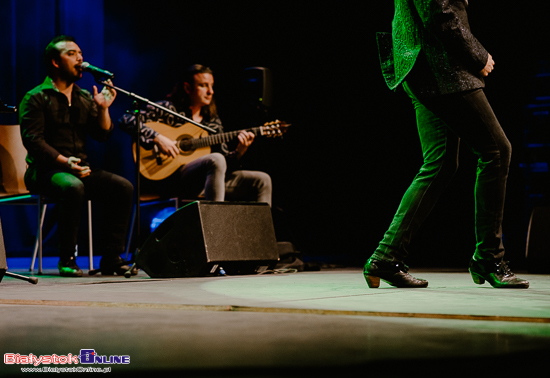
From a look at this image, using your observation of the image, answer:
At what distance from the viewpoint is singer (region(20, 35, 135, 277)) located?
3641 mm

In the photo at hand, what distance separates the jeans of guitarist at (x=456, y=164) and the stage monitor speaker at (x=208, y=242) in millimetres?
1041

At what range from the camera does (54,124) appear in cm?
385

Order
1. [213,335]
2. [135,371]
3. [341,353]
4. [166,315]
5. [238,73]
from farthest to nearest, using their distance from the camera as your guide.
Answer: [238,73], [166,315], [213,335], [341,353], [135,371]

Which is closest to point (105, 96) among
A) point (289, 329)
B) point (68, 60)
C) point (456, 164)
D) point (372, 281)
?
point (68, 60)

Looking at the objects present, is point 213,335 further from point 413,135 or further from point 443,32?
point 413,135

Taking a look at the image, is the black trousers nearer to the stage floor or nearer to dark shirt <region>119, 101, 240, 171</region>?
dark shirt <region>119, 101, 240, 171</region>

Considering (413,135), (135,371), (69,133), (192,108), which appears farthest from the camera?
(413,135)

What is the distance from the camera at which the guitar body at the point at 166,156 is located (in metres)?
4.38

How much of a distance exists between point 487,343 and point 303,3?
4.63m

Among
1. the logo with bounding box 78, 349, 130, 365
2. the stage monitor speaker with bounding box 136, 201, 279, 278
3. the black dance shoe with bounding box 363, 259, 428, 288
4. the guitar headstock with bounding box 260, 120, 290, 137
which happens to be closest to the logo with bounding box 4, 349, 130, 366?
the logo with bounding box 78, 349, 130, 365

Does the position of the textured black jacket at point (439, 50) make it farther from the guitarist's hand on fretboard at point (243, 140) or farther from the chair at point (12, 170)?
the chair at point (12, 170)

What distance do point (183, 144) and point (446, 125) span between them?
99.6 inches

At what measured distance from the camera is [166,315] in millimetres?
1699

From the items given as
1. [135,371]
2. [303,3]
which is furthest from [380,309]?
[303,3]
